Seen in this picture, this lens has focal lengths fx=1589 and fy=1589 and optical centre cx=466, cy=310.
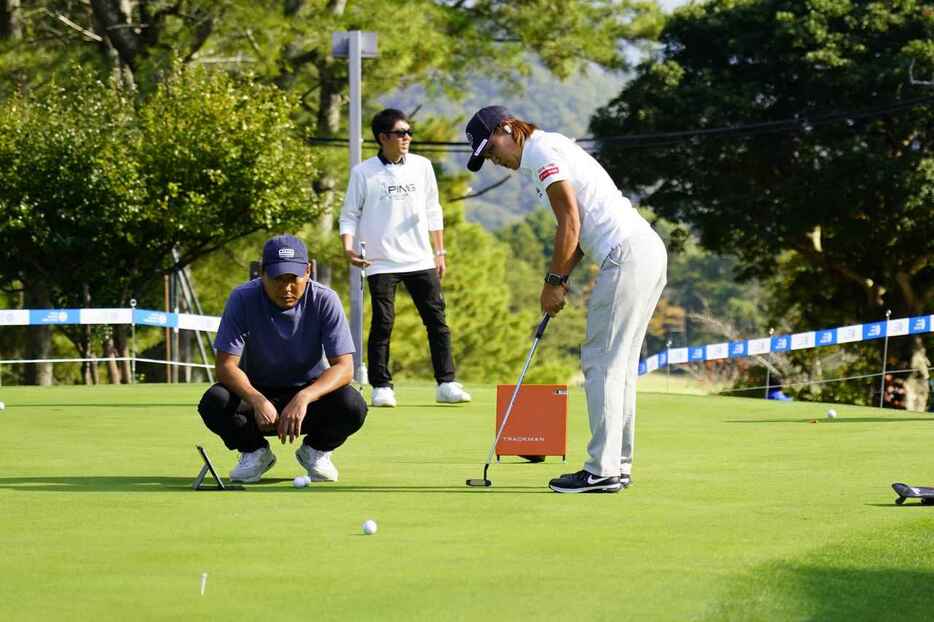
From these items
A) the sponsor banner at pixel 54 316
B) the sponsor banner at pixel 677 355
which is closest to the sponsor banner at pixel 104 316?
the sponsor banner at pixel 54 316

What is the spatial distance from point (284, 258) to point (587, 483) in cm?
177

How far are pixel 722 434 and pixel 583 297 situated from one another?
369ft

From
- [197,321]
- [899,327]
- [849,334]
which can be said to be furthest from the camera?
[197,321]

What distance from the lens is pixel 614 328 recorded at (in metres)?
7.37

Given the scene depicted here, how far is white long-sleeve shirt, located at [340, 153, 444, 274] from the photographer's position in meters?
12.1

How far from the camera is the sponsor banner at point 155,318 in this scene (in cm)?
2077

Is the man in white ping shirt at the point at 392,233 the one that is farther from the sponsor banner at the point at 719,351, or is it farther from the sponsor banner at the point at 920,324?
the sponsor banner at the point at 719,351

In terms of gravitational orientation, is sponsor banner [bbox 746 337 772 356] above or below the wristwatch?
below

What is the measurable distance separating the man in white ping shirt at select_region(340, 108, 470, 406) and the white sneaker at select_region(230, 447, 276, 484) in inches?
164

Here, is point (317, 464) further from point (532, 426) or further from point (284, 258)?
point (532, 426)

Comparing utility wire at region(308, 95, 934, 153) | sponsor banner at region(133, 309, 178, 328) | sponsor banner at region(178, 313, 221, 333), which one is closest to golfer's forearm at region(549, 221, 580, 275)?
sponsor banner at region(133, 309, 178, 328)

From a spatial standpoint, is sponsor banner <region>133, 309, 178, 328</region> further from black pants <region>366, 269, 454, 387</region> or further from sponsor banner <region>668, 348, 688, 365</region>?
black pants <region>366, 269, 454, 387</region>

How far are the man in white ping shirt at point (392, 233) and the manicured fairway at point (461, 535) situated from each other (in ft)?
5.88

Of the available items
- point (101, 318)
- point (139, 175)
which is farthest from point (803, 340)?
point (139, 175)
